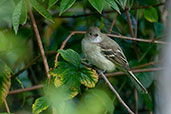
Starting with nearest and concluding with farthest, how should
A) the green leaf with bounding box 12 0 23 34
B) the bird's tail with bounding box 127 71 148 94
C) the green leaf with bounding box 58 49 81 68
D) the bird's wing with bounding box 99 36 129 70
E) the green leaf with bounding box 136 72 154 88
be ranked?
1. the green leaf with bounding box 12 0 23 34
2. the green leaf with bounding box 58 49 81 68
3. the bird's tail with bounding box 127 71 148 94
4. the green leaf with bounding box 136 72 154 88
5. the bird's wing with bounding box 99 36 129 70

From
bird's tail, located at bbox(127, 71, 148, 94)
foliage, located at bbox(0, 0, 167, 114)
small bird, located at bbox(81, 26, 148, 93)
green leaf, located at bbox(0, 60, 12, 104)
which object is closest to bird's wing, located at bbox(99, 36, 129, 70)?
small bird, located at bbox(81, 26, 148, 93)

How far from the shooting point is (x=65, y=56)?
6.53 ft

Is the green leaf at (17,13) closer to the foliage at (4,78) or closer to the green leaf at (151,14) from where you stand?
the foliage at (4,78)

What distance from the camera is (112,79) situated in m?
3.34

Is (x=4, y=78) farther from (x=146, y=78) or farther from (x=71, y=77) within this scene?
(x=146, y=78)

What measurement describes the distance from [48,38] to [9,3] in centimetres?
173

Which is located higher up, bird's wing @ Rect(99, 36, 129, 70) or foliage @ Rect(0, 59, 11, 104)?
foliage @ Rect(0, 59, 11, 104)

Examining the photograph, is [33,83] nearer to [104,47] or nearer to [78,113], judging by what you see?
[104,47]

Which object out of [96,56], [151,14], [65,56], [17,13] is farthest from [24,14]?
[151,14]

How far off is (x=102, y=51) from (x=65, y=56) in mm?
1192

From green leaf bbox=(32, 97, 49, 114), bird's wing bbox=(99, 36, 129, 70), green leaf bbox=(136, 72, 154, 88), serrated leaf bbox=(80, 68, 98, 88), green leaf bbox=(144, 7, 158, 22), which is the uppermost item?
green leaf bbox=(144, 7, 158, 22)

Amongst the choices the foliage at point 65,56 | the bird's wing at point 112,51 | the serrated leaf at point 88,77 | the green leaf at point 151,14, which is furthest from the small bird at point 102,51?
the serrated leaf at point 88,77

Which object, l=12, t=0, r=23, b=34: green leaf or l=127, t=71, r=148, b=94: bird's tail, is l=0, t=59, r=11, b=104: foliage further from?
l=127, t=71, r=148, b=94: bird's tail

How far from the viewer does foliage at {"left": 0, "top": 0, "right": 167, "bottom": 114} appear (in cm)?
194
